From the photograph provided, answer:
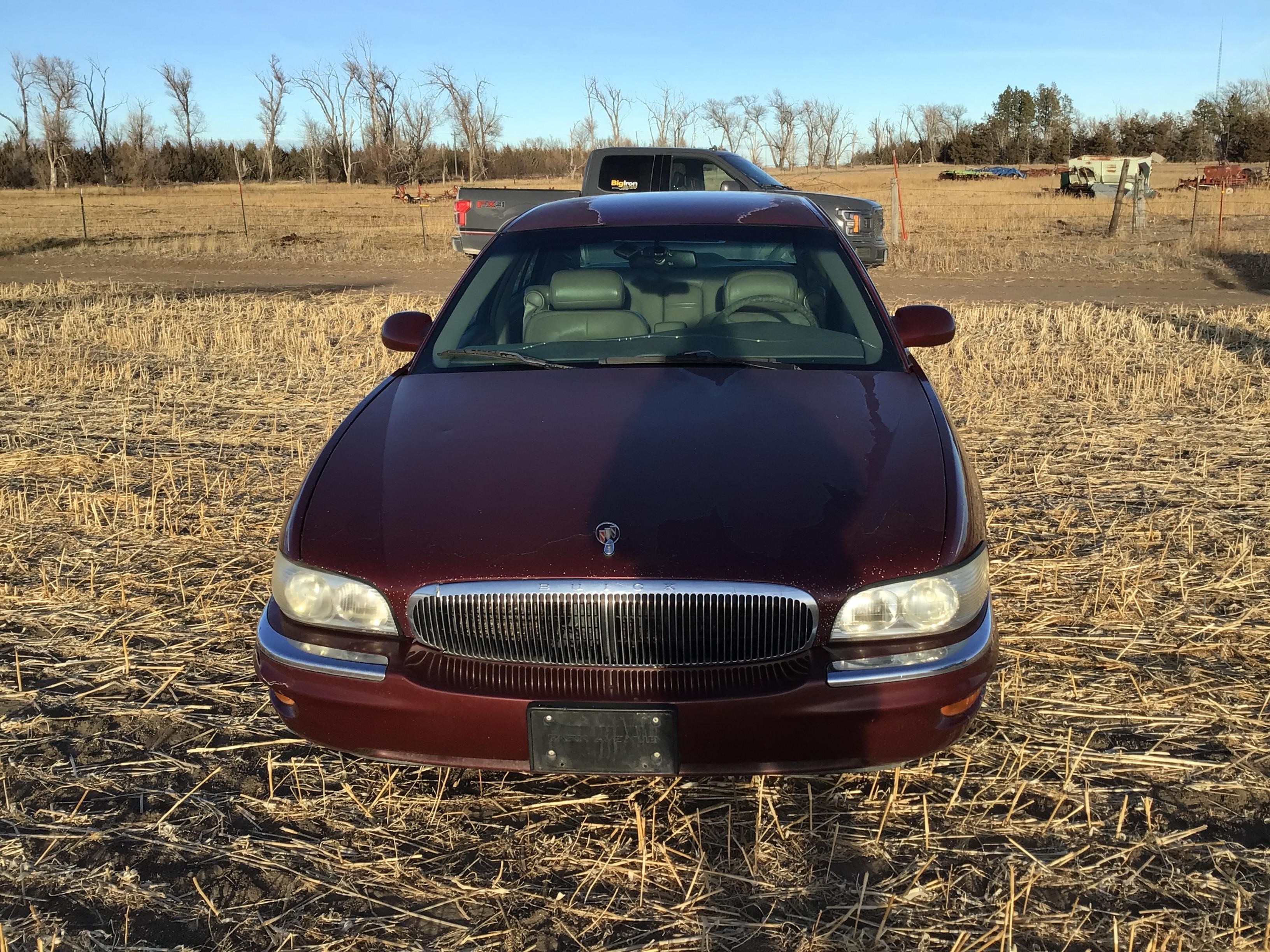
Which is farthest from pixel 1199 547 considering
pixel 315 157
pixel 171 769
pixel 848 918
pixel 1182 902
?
pixel 315 157

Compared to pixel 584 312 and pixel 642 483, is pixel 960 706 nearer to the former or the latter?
pixel 642 483

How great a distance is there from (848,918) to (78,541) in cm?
406

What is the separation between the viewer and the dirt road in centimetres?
1414

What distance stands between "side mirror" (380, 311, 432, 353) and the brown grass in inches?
569

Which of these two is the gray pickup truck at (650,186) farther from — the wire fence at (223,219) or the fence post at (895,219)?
the wire fence at (223,219)

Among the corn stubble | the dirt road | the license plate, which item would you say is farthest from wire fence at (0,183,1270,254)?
the license plate

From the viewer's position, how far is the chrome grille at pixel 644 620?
7.91 ft

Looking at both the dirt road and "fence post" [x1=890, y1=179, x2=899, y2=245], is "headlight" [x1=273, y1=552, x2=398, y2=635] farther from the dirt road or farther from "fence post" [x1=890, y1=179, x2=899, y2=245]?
"fence post" [x1=890, y1=179, x2=899, y2=245]

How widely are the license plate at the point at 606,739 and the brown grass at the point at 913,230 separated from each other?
1559cm

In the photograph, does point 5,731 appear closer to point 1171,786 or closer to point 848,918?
point 848,918

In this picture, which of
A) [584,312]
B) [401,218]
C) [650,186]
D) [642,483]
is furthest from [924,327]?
[401,218]

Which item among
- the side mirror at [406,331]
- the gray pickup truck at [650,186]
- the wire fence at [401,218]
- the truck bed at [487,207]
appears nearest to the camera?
the side mirror at [406,331]

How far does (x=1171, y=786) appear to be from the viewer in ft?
9.60

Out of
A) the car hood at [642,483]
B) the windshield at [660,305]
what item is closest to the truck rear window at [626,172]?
the windshield at [660,305]
